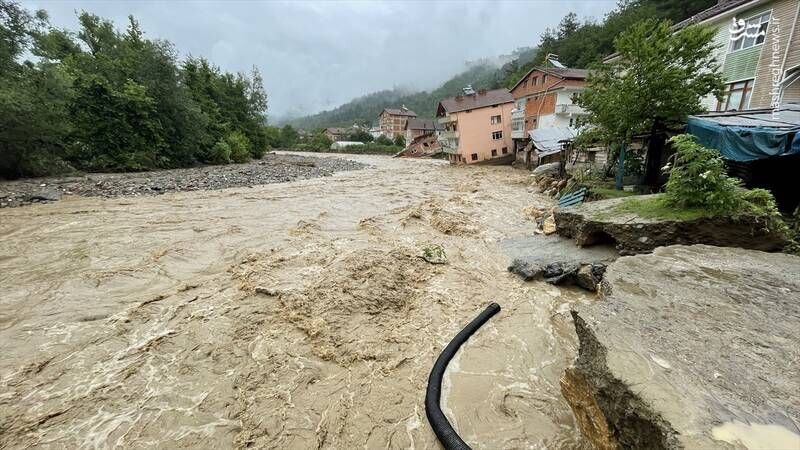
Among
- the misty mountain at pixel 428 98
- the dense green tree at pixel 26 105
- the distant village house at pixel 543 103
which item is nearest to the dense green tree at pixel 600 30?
the distant village house at pixel 543 103

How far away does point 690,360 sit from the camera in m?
2.52

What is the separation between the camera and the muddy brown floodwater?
312 centimetres

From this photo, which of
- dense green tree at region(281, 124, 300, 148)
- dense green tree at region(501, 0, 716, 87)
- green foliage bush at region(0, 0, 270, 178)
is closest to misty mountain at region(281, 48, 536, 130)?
dense green tree at region(281, 124, 300, 148)

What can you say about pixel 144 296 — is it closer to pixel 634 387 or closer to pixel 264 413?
pixel 264 413

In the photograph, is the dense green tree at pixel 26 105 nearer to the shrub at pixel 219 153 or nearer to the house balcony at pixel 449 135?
the shrub at pixel 219 153

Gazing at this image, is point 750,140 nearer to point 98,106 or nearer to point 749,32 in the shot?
point 749,32

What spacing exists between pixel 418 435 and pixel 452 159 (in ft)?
138

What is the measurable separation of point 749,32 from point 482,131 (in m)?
24.4

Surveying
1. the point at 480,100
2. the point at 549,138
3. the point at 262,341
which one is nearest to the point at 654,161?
the point at 549,138

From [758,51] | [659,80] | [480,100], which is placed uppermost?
[480,100]

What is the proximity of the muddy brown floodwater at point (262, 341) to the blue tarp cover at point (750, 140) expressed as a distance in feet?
22.3

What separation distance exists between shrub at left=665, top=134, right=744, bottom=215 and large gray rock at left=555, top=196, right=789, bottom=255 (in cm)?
32

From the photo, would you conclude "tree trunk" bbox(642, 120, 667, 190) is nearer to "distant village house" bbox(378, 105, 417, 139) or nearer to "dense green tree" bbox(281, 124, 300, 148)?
"dense green tree" bbox(281, 124, 300, 148)

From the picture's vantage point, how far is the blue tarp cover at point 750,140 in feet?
23.9
